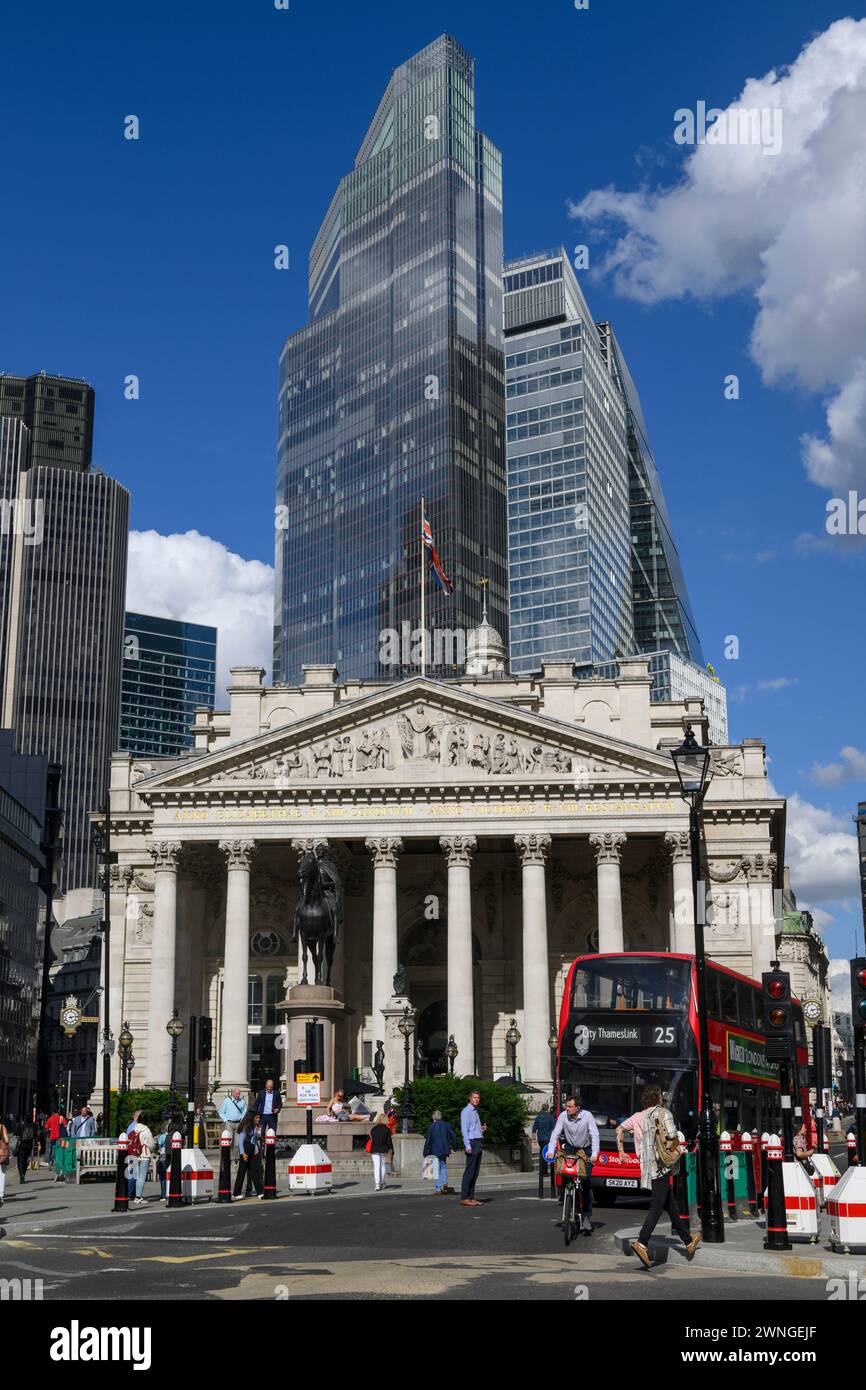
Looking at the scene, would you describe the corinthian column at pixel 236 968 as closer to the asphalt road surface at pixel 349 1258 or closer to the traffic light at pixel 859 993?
the asphalt road surface at pixel 349 1258

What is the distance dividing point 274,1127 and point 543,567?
543 feet

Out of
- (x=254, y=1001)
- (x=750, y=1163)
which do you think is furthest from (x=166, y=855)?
(x=750, y=1163)

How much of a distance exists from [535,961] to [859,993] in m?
44.0

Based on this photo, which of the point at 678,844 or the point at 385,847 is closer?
the point at 678,844

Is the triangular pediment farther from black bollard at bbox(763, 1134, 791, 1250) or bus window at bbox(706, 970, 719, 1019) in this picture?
black bollard at bbox(763, 1134, 791, 1250)

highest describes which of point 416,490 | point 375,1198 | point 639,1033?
point 416,490

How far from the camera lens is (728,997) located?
120 feet

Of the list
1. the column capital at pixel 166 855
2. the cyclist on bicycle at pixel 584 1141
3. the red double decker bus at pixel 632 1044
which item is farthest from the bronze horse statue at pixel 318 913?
the column capital at pixel 166 855

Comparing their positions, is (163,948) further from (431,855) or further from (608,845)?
(608,845)
